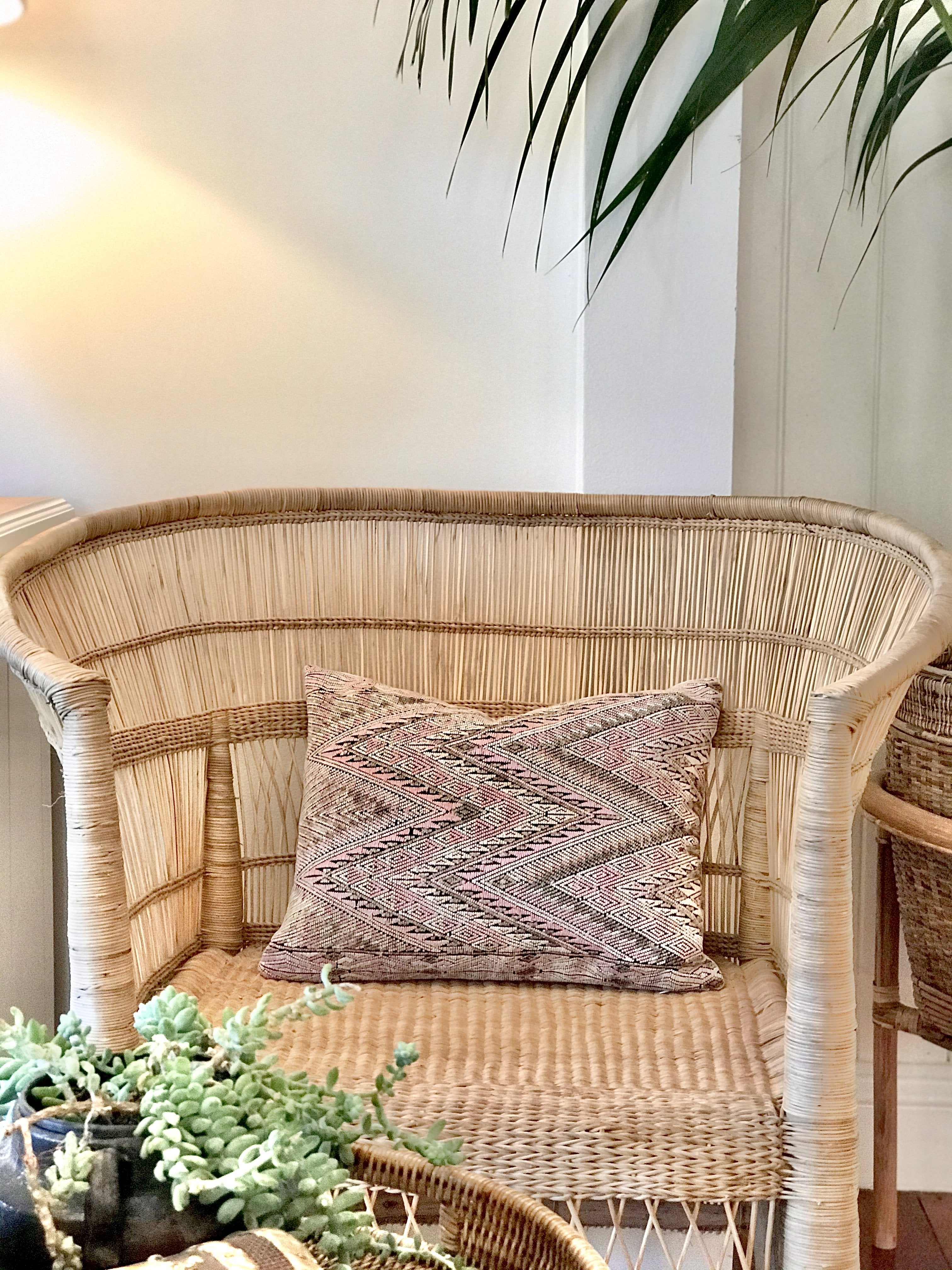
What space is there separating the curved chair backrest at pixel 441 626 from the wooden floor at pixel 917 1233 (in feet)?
1.60

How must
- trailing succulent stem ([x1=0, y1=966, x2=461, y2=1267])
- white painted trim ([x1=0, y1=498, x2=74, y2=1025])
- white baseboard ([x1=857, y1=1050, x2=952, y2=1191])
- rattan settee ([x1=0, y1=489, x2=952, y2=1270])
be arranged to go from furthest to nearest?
white baseboard ([x1=857, y1=1050, x2=952, y2=1191]), white painted trim ([x1=0, y1=498, x2=74, y2=1025]), rattan settee ([x1=0, y1=489, x2=952, y2=1270]), trailing succulent stem ([x1=0, y1=966, x2=461, y2=1267])

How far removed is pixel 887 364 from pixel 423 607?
67 centimetres

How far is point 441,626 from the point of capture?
140cm

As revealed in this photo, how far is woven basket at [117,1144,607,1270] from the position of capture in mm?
612

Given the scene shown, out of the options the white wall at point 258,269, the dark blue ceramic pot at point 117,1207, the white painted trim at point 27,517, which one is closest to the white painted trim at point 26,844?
the white painted trim at point 27,517

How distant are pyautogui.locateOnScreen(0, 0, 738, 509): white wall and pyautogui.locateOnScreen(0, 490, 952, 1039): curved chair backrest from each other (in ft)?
0.57

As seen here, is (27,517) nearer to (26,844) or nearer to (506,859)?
(26,844)

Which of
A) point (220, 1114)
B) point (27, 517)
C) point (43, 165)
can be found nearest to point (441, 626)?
point (27, 517)

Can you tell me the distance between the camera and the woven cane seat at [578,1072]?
3.00 ft

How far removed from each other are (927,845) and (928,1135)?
567 millimetres

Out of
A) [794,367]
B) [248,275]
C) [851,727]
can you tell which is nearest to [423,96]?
[248,275]

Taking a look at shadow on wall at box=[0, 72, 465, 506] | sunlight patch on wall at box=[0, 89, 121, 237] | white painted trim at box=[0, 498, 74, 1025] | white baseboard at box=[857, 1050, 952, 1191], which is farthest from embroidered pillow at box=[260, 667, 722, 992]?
sunlight patch on wall at box=[0, 89, 121, 237]

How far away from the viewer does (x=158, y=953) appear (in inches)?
46.5

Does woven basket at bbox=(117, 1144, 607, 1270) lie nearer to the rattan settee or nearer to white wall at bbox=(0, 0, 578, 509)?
the rattan settee
